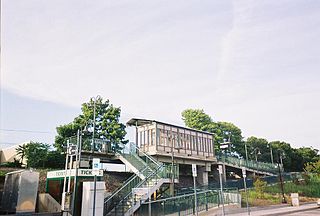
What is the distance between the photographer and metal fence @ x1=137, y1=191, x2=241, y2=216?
17.2 metres

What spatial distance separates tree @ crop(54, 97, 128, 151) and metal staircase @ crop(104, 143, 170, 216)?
372 inches

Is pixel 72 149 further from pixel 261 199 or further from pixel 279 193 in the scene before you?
pixel 279 193

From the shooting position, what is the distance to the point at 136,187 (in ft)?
65.1

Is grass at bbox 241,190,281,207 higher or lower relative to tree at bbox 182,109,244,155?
lower

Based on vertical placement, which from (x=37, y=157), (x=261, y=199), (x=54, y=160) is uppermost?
(x=37, y=157)

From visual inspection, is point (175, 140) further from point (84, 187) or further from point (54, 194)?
point (84, 187)

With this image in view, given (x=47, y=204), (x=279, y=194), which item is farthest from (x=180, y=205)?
(x=279, y=194)

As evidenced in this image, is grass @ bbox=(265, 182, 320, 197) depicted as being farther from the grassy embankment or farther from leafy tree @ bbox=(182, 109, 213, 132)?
leafy tree @ bbox=(182, 109, 213, 132)

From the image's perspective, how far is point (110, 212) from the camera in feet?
60.3

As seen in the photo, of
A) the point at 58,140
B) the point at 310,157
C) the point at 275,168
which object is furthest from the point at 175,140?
the point at 310,157

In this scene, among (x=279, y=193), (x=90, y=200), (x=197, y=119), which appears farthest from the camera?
(x=197, y=119)

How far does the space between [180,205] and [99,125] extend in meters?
20.0

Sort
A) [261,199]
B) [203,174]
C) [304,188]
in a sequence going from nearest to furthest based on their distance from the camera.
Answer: [261,199] < [304,188] < [203,174]

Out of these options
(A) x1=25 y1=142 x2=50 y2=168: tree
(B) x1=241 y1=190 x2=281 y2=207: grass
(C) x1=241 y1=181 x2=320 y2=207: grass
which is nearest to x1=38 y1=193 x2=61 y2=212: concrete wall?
(A) x1=25 y1=142 x2=50 y2=168: tree
